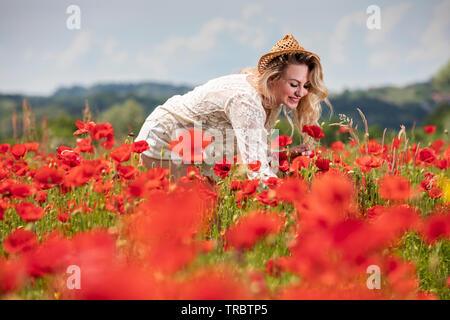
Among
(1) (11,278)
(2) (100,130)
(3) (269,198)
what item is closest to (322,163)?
(3) (269,198)

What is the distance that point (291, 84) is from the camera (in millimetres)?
2451

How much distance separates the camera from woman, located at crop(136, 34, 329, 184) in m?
2.29

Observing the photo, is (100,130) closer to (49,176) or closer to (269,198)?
(49,176)

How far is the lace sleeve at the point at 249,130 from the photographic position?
2.18 m

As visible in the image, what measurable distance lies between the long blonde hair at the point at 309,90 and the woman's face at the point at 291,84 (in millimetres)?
27

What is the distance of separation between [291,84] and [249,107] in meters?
0.33

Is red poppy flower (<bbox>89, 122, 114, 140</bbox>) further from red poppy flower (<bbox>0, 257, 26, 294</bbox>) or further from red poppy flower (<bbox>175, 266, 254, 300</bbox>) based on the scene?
red poppy flower (<bbox>175, 266, 254, 300</bbox>)

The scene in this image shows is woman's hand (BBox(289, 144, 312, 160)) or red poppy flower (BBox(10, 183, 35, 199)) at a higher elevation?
woman's hand (BBox(289, 144, 312, 160))

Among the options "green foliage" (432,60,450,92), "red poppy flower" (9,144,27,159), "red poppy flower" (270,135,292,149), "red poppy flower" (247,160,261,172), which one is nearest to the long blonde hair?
"red poppy flower" (270,135,292,149)

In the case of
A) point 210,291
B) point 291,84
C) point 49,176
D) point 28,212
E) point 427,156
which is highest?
point 291,84

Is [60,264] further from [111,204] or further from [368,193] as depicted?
[368,193]

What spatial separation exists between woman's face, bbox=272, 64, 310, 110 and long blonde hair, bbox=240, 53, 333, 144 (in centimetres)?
3
